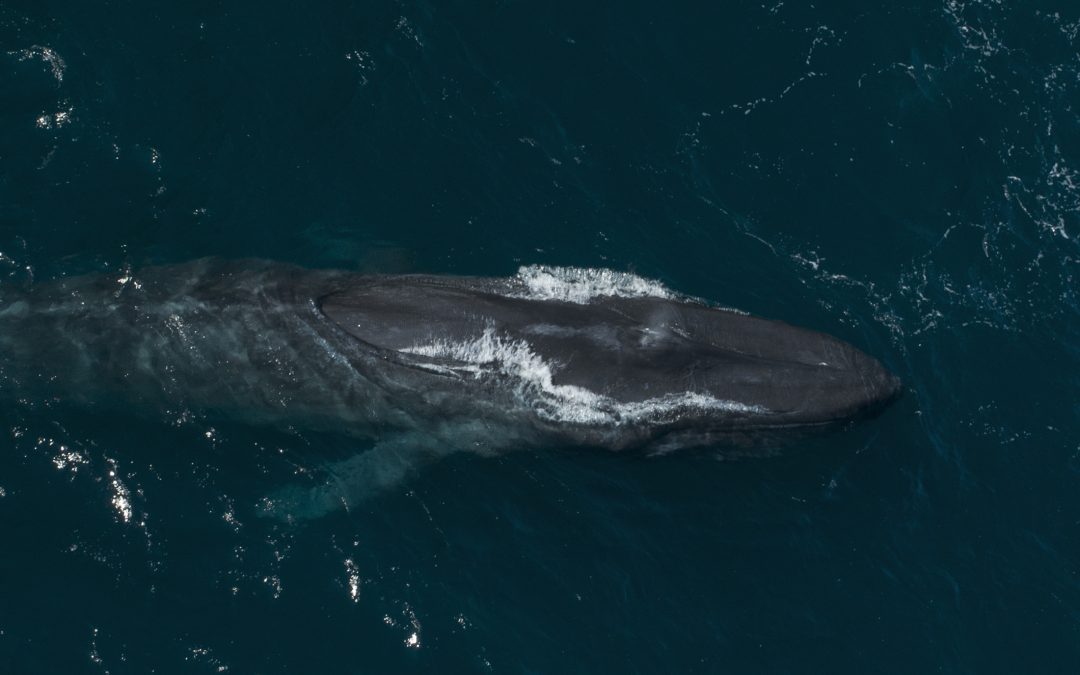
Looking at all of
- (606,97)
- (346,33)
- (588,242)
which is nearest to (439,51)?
(346,33)

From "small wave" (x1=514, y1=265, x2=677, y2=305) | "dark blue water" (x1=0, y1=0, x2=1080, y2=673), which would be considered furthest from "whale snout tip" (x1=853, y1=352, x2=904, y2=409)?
"small wave" (x1=514, y1=265, x2=677, y2=305)

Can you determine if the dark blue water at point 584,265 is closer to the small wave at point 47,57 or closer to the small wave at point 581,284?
the small wave at point 47,57

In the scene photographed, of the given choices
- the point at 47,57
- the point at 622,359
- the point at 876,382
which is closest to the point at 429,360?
the point at 622,359

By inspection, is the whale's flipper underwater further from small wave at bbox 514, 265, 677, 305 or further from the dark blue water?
the dark blue water

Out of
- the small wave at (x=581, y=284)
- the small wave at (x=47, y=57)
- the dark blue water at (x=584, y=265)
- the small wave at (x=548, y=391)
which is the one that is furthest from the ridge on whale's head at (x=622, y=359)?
the small wave at (x=47, y=57)

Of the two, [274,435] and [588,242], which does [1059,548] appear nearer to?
[588,242]

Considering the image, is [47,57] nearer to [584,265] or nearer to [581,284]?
[584,265]
